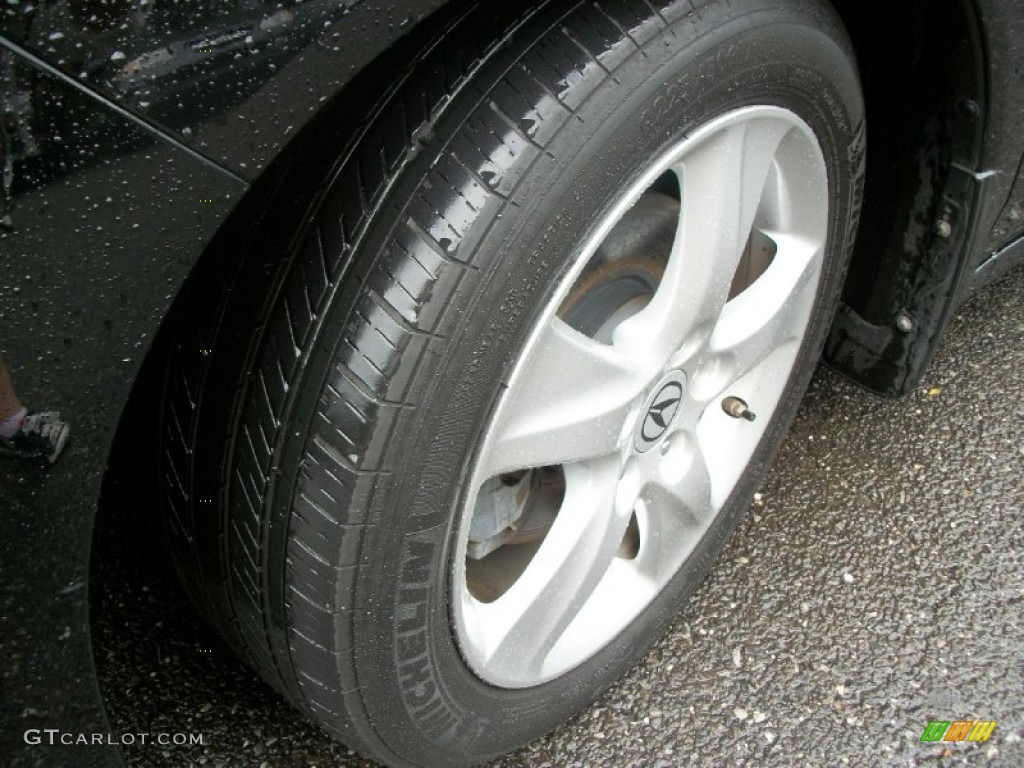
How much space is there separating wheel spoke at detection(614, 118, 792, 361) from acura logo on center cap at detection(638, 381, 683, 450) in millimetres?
73

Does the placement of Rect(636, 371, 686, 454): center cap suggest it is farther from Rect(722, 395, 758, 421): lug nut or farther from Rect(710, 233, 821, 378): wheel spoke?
Rect(722, 395, 758, 421): lug nut

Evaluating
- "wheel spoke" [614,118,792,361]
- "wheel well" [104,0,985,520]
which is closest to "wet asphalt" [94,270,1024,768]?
"wheel well" [104,0,985,520]

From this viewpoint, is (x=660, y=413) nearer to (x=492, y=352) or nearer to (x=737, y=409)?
(x=737, y=409)

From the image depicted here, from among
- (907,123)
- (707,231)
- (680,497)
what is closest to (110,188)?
(707,231)

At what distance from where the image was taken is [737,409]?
1.69 m

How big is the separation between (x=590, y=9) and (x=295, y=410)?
52cm

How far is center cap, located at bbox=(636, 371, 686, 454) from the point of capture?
1.40 meters

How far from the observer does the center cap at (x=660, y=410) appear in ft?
4.58

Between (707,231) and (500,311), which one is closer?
(500,311)

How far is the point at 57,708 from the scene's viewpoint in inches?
36.7

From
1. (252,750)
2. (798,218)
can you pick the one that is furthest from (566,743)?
(798,218)

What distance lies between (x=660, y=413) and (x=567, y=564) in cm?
25

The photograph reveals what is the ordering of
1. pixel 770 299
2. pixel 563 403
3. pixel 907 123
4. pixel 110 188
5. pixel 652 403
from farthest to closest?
pixel 907 123 < pixel 770 299 < pixel 652 403 < pixel 563 403 < pixel 110 188

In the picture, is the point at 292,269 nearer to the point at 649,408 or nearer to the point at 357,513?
the point at 357,513
